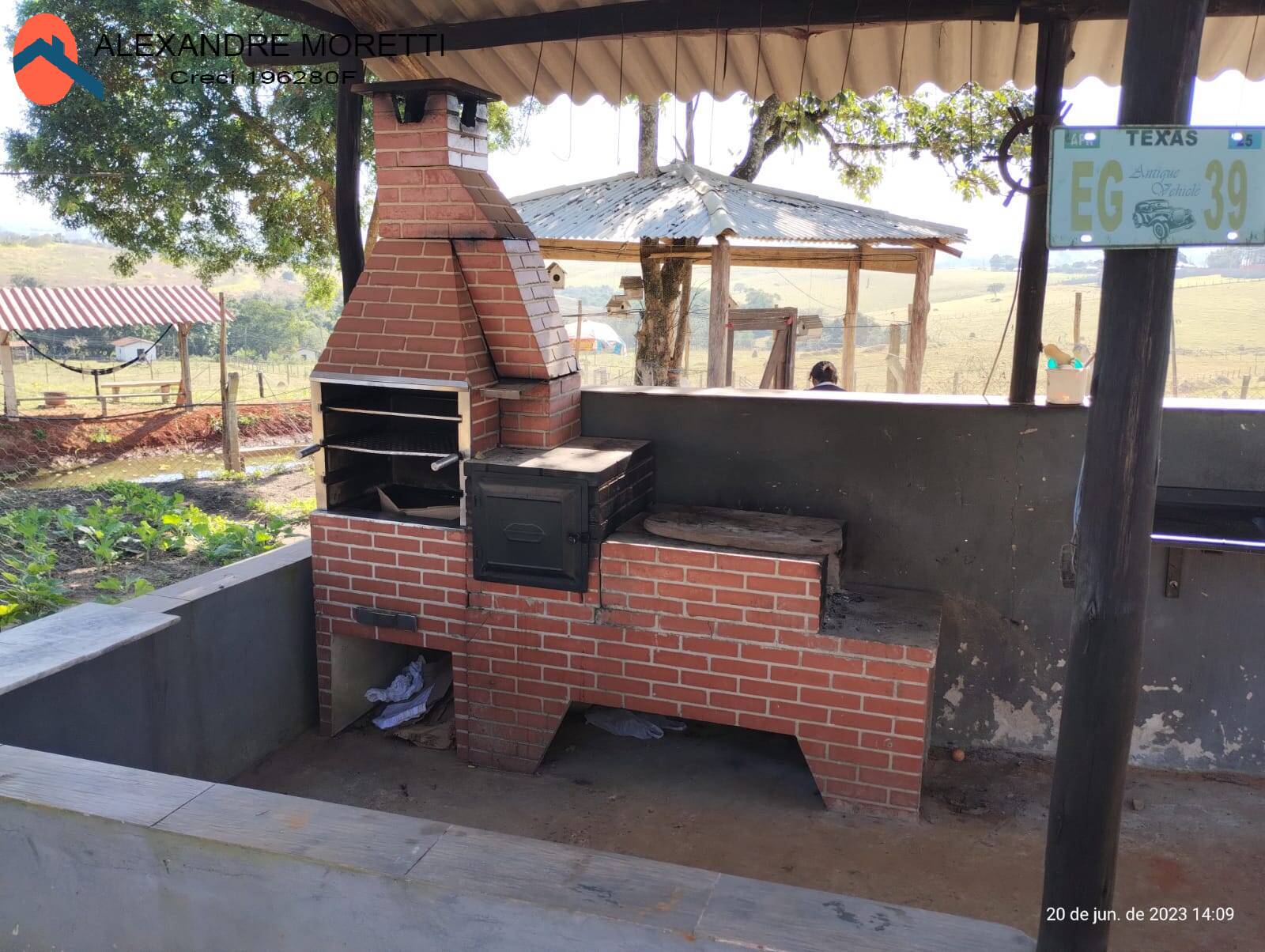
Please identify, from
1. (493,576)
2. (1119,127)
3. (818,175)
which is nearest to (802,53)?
(493,576)

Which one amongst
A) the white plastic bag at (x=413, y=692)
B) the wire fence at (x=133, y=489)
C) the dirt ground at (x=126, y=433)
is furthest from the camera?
the dirt ground at (x=126, y=433)

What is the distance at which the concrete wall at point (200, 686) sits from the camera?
3268 mm

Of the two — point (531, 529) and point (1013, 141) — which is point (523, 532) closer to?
point (531, 529)

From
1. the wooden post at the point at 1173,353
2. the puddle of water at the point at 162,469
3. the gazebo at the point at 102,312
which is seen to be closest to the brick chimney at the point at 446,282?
the wooden post at the point at 1173,353

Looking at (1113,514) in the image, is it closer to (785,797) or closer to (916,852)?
(916,852)

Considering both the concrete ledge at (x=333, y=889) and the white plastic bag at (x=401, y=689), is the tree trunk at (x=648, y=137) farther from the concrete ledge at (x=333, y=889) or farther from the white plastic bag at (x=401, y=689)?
the concrete ledge at (x=333, y=889)

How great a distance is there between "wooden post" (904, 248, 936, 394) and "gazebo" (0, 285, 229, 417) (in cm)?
972

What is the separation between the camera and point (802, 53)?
15.2ft

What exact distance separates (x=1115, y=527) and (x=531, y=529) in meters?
2.42

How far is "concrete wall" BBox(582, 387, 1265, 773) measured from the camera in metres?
3.91

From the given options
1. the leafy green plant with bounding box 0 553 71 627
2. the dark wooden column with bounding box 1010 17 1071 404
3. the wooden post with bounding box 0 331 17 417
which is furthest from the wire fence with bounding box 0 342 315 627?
the dark wooden column with bounding box 1010 17 1071 404

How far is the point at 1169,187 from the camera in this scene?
1.78 m

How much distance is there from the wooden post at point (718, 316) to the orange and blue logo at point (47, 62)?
7450 mm

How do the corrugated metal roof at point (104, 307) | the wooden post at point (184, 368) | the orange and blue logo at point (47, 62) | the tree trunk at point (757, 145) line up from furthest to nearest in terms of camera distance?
1. the corrugated metal roof at point (104, 307)
2. the wooden post at point (184, 368)
3. the tree trunk at point (757, 145)
4. the orange and blue logo at point (47, 62)
